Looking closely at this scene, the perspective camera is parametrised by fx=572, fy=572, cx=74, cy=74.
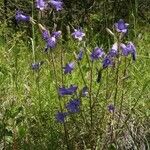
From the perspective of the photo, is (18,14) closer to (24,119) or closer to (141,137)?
(24,119)

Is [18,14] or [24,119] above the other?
[18,14]

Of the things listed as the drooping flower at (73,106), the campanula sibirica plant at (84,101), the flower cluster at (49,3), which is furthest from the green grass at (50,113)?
the flower cluster at (49,3)

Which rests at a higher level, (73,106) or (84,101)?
(73,106)

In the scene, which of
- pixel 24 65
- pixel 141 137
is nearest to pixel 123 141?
pixel 141 137

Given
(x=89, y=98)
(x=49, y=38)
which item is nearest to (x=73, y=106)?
(x=89, y=98)

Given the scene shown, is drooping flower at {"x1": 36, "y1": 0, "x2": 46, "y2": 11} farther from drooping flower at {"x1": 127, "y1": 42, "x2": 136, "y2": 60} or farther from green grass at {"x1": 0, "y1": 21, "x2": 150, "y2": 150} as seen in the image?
drooping flower at {"x1": 127, "y1": 42, "x2": 136, "y2": 60}

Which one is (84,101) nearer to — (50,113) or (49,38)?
(50,113)

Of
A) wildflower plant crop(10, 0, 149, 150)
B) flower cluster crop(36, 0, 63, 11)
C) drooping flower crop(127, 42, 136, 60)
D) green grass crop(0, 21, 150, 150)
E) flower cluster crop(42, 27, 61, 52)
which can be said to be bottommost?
green grass crop(0, 21, 150, 150)

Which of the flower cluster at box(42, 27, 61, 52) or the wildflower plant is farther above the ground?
the flower cluster at box(42, 27, 61, 52)

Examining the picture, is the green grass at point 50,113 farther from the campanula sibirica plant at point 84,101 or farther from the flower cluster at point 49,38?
the flower cluster at point 49,38

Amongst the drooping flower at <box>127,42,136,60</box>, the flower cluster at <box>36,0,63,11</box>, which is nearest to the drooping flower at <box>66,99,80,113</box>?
the drooping flower at <box>127,42,136,60</box>

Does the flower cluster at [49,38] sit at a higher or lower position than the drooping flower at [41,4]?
lower
